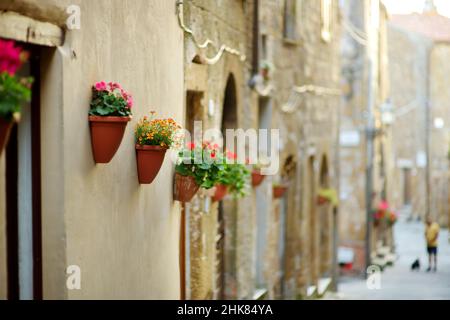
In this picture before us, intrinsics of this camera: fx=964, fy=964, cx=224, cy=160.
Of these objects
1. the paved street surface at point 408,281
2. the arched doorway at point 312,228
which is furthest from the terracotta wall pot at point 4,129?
the arched doorway at point 312,228

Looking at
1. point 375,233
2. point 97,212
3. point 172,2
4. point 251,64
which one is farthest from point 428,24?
point 97,212

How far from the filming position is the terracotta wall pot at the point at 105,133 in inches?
210

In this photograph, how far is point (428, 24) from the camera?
35500 millimetres

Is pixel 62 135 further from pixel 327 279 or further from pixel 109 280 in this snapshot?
pixel 327 279

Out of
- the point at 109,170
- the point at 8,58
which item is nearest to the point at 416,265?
the point at 109,170

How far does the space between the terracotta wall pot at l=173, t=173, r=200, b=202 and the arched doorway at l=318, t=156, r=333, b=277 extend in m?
10.7

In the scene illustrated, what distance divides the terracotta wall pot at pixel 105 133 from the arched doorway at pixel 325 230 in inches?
508

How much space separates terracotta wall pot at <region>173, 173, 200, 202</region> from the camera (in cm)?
747

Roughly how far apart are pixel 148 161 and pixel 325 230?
1238 centimetres

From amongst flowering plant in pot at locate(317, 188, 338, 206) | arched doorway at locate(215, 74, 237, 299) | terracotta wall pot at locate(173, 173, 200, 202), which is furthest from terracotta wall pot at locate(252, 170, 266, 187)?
flowering plant in pot at locate(317, 188, 338, 206)

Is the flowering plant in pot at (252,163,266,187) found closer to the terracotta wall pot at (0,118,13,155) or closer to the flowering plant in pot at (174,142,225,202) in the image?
the flowering plant in pot at (174,142,225,202)

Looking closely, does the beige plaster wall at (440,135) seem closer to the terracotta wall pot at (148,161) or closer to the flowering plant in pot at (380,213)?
the flowering plant in pot at (380,213)

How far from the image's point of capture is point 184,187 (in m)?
7.54

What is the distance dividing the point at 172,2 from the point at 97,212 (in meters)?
2.47
